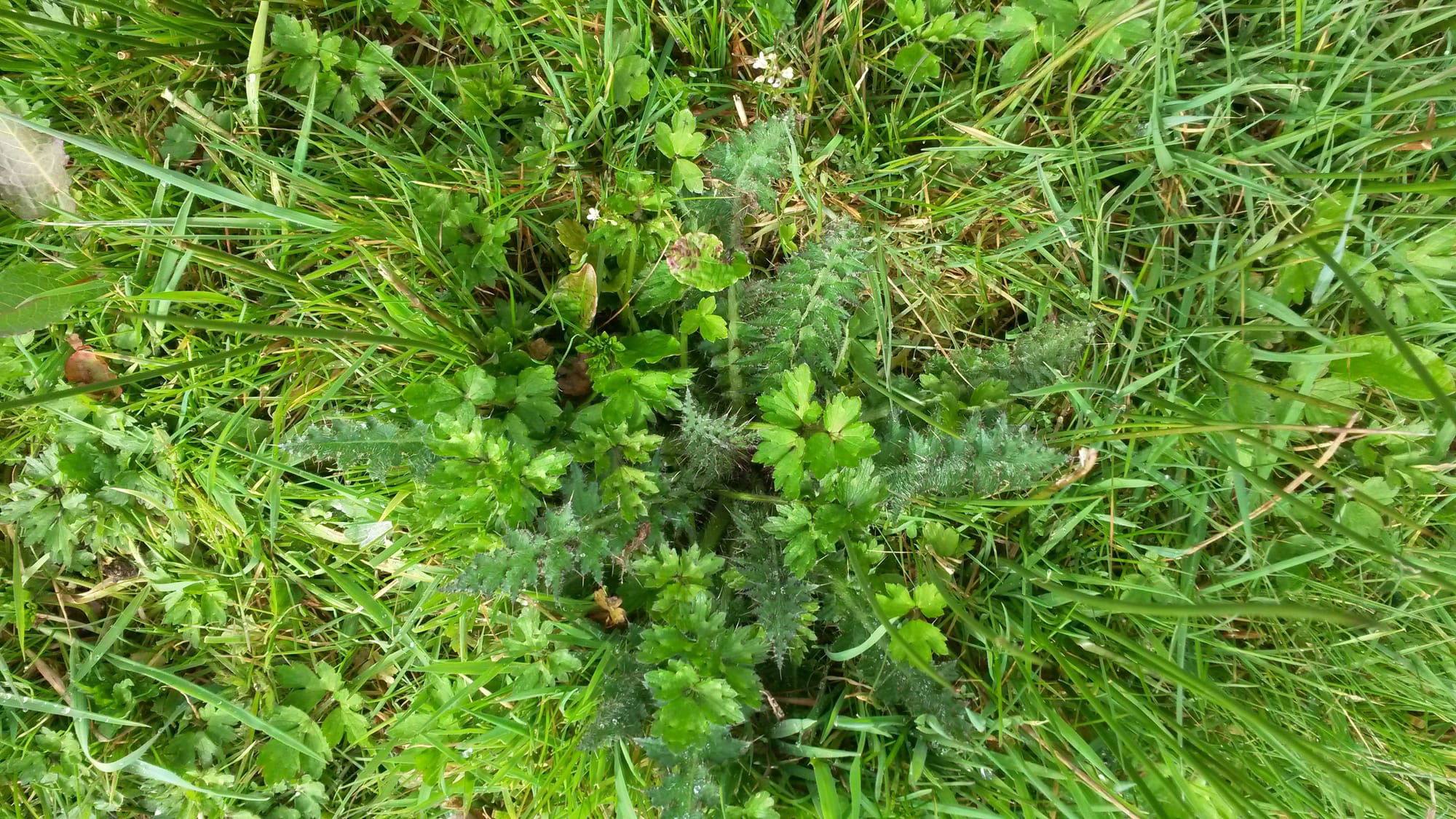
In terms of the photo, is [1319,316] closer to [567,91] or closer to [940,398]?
[940,398]

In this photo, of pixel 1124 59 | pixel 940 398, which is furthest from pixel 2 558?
pixel 1124 59

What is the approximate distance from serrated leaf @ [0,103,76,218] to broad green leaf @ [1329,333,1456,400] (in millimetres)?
3825

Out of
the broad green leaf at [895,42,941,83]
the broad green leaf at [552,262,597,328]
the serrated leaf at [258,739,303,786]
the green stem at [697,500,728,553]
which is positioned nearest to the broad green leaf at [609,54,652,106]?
the broad green leaf at [552,262,597,328]

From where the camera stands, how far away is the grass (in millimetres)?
2193

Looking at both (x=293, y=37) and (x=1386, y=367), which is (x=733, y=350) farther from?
(x=1386, y=367)

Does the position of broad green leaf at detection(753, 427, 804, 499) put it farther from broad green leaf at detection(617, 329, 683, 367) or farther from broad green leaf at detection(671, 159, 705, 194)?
broad green leaf at detection(671, 159, 705, 194)

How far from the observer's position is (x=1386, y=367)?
7.06 feet

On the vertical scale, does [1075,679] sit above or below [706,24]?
below

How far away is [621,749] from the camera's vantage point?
209 centimetres

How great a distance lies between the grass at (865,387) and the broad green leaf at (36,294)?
90 millimetres

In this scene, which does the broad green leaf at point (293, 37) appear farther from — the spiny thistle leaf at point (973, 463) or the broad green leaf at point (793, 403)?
the spiny thistle leaf at point (973, 463)

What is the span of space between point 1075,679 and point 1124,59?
68.4 inches

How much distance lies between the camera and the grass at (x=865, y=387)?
2.19 meters

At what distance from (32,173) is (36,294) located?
41 centimetres
